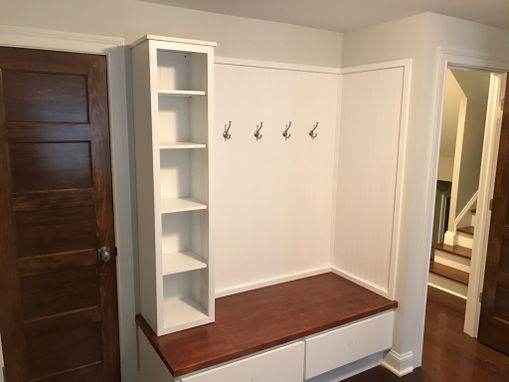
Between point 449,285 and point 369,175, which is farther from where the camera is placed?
point 449,285

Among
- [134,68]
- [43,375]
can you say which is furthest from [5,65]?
[43,375]

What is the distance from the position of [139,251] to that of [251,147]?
38.8 inches

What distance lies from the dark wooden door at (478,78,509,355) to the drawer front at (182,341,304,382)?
167cm

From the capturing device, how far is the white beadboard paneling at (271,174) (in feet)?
8.63

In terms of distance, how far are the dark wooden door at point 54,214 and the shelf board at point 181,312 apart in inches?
14.0

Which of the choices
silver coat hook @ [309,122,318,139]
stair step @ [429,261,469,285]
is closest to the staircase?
stair step @ [429,261,469,285]

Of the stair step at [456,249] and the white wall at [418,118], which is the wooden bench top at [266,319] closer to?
the white wall at [418,118]

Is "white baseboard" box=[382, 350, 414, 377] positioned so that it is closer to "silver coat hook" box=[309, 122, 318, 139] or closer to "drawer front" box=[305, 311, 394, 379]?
"drawer front" box=[305, 311, 394, 379]

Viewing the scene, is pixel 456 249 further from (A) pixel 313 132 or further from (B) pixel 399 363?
(A) pixel 313 132

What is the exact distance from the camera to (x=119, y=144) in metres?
2.29

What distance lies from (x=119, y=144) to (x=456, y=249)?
11.8 feet

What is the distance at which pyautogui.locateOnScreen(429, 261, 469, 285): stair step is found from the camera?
3922 mm

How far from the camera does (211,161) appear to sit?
2.25 meters

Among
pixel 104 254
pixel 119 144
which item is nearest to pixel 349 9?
pixel 119 144
